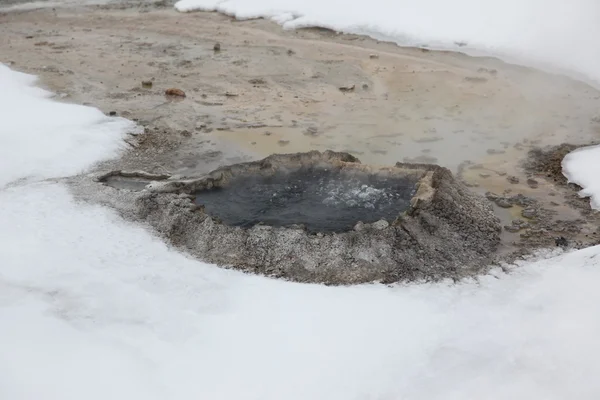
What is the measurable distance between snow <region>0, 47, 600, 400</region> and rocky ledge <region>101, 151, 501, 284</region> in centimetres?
18

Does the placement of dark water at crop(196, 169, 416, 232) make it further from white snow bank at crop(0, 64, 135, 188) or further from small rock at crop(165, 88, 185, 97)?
small rock at crop(165, 88, 185, 97)

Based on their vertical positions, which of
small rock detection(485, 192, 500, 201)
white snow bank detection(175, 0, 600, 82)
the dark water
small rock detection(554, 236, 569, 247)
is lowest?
the dark water

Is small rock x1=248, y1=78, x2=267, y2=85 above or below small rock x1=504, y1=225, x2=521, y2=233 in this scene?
above

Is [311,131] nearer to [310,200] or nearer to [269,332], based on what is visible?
[310,200]

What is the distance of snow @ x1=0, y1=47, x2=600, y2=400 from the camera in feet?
12.5

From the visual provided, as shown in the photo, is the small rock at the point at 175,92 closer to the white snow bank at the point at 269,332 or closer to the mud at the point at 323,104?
the mud at the point at 323,104

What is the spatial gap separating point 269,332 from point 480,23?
30.1ft

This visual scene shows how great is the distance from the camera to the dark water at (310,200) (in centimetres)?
552

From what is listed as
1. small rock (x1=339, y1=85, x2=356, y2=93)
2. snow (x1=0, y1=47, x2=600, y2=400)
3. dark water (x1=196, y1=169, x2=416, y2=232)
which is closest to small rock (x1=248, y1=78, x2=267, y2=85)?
small rock (x1=339, y1=85, x2=356, y2=93)

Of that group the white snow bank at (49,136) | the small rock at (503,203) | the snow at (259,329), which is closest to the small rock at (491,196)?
the small rock at (503,203)

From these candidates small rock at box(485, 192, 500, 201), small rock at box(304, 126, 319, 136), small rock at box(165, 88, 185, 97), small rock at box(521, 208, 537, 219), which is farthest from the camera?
small rock at box(165, 88, 185, 97)

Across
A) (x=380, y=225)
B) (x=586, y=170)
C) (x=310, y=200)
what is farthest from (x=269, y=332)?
(x=586, y=170)

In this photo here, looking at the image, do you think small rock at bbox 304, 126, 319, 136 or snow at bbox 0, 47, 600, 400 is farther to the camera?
small rock at bbox 304, 126, 319, 136

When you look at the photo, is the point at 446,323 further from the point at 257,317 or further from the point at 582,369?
the point at 257,317
